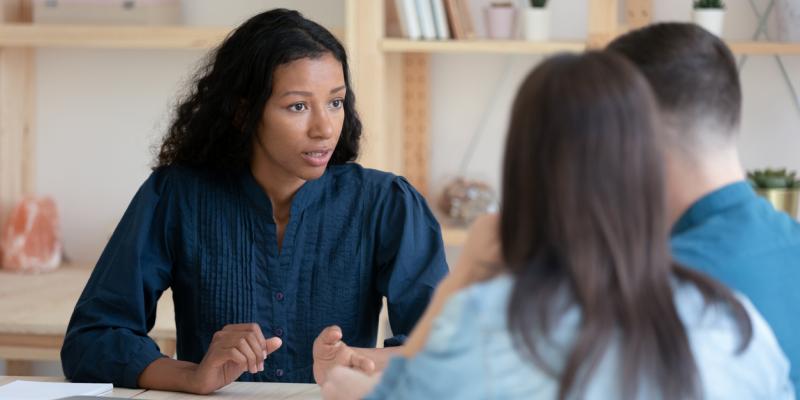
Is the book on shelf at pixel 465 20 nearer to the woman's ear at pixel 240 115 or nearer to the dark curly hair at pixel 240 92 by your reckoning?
the dark curly hair at pixel 240 92

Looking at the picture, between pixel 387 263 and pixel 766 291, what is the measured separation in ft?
2.98

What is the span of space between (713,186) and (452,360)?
40 centimetres

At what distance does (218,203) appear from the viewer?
203 cm

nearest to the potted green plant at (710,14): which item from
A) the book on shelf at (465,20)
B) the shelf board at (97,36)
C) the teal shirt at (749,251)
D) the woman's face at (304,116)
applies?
the book on shelf at (465,20)

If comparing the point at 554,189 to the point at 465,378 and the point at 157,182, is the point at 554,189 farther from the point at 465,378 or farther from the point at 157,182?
the point at 157,182

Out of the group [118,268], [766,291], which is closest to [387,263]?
[118,268]

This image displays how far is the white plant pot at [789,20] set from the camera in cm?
300

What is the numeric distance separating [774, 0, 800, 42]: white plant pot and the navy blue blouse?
4.71 feet

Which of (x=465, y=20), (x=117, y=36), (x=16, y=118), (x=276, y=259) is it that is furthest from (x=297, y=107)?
(x=16, y=118)

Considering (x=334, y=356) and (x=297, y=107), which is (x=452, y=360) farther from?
(x=297, y=107)

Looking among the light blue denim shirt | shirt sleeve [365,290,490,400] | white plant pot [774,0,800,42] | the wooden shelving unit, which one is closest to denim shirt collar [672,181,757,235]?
the light blue denim shirt

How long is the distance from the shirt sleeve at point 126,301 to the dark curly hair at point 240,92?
8 cm

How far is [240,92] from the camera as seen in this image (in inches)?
77.9

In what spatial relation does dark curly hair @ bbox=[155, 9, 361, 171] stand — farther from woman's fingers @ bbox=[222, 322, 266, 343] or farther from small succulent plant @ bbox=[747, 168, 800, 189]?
small succulent plant @ bbox=[747, 168, 800, 189]
